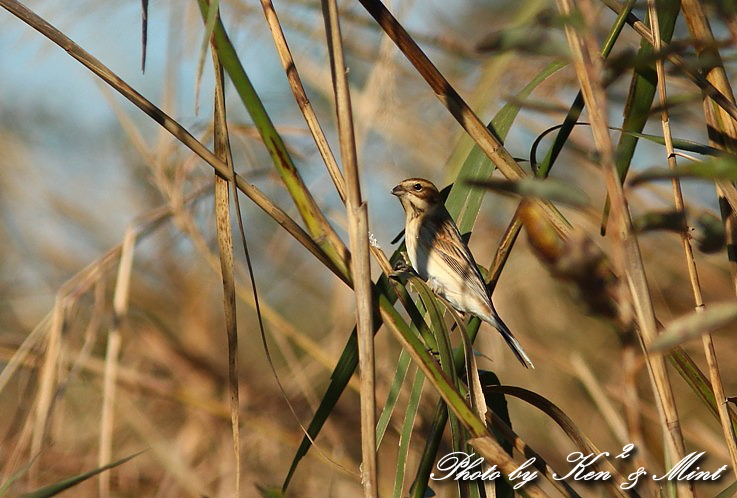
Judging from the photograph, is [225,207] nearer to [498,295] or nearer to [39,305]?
[498,295]

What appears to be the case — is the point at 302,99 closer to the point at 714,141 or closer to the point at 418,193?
the point at 714,141

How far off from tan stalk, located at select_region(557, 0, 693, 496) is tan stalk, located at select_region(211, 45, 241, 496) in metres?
0.65

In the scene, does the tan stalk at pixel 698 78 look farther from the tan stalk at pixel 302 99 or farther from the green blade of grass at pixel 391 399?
the green blade of grass at pixel 391 399

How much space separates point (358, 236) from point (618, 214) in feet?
1.55

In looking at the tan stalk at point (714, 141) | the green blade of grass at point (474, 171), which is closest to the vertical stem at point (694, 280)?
the tan stalk at point (714, 141)

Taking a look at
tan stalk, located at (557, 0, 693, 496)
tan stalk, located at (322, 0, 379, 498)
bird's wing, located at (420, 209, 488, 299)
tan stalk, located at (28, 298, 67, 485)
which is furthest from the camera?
bird's wing, located at (420, 209, 488, 299)

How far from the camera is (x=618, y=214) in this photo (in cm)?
99

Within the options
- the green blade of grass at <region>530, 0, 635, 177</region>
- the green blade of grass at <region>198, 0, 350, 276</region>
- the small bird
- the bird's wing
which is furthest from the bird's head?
the green blade of grass at <region>198, 0, 350, 276</region>

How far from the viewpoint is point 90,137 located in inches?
272

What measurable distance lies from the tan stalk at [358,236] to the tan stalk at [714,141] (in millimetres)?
610

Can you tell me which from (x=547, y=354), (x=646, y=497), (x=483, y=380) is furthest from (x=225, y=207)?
(x=547, y=354)

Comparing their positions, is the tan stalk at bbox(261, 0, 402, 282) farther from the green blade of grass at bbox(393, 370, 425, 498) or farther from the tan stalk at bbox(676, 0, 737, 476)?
the tan stalk at bbox(676, 0, 737, 476)

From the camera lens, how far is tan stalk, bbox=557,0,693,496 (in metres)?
1.00

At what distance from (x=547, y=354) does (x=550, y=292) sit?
6.67ft
